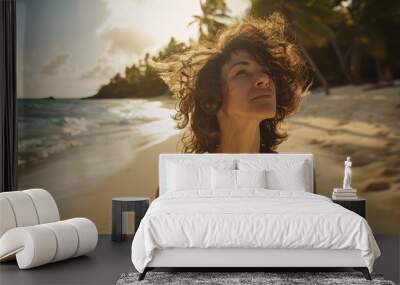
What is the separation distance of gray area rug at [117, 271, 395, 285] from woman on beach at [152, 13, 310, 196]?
8.40 ft

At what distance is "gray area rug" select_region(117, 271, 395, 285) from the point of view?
5.33 m

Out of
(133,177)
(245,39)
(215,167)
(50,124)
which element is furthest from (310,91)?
(50,124)

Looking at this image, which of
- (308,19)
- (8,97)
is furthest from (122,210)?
(308,19)

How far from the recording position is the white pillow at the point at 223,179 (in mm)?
7137

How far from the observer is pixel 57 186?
8.14 m

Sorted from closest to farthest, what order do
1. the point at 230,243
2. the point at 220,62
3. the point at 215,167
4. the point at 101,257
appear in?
the point at 230,243, the point at 101,257, the point at 215,167, the point at 220,62

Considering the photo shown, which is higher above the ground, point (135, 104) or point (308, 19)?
point (308, 19)

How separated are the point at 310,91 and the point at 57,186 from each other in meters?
3.09

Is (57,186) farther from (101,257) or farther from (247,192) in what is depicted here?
(247,192)

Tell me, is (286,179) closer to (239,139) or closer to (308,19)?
(239,139)

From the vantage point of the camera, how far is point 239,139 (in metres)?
7.99

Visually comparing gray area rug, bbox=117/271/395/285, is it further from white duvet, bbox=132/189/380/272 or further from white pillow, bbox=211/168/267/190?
white pillow, bbox=211/168/267/190

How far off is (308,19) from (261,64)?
29.2 inches

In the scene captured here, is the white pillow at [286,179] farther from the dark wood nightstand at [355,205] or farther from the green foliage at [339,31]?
the green foliage at [339,31]
